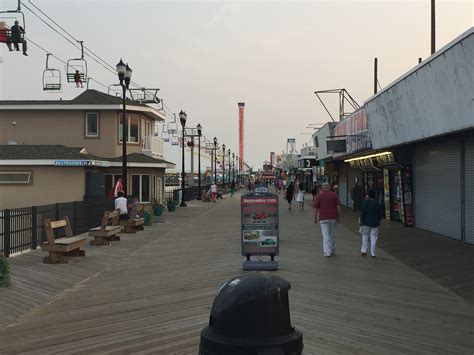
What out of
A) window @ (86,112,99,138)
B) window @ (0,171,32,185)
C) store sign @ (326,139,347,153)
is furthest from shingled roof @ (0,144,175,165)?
store sign @ (326,139,347,153)

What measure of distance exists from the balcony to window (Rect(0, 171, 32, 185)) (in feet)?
27.3

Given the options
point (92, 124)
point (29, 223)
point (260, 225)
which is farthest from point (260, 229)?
point (92, 124)

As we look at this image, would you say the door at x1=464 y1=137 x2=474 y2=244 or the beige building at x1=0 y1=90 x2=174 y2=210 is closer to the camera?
the door at x1=464 y1=137 x2=474 y2=244

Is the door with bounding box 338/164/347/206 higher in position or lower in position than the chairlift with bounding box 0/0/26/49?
lower

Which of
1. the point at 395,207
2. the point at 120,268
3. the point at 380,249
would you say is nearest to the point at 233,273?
the point at 120,268

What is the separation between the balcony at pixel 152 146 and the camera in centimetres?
3406

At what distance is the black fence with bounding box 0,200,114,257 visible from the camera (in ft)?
40.7

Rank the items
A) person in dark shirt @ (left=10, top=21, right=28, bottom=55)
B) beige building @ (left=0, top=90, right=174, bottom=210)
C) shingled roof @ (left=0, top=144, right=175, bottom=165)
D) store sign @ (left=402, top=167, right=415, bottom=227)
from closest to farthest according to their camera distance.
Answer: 1. person in dark shirt @ (left=10, top=21, right=28, bottom=55)
2. store sign @ (left=402, top=167, right=415, bottom=227)
3. shingled roof @ (left=0, top=144, right=175, bottom=165)
4. beige building @ (left=0, top=90, right=174, bottom=210)

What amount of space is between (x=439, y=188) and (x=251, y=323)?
16007 mm

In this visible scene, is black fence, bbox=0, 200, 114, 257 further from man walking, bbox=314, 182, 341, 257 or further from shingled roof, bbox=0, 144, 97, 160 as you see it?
shingled roof, bbox=0, 144, 97, 160

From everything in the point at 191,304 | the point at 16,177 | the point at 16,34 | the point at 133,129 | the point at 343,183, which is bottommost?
the point at 191,304

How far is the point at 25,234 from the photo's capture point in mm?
13508

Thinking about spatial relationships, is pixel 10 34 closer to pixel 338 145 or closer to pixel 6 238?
pixel 6 238

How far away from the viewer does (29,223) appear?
14.0 metres
